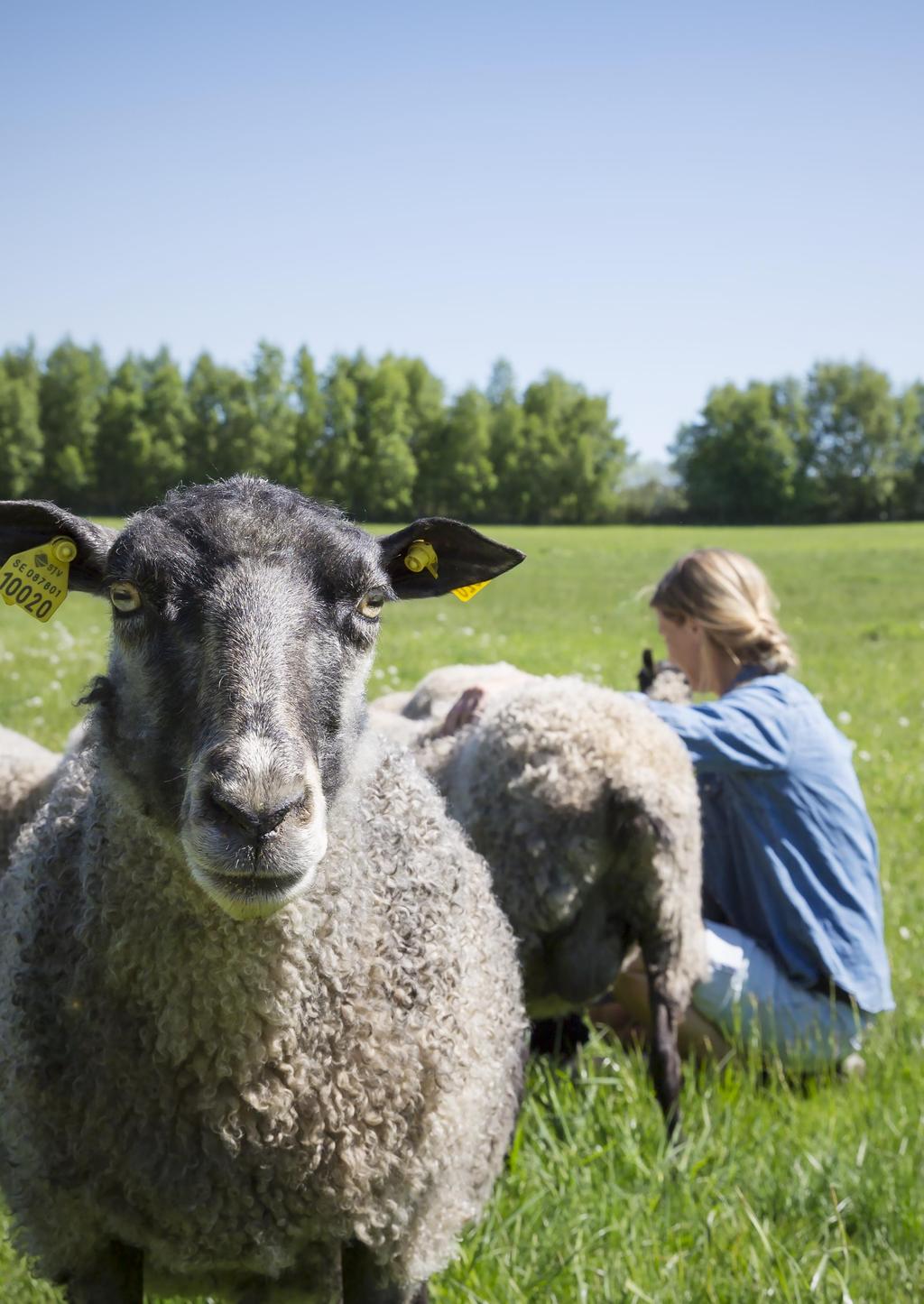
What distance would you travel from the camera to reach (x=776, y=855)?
4.37m

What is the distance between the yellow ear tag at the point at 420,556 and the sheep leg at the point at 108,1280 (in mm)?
1726

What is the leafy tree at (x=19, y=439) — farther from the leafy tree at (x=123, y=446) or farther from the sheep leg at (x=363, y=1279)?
the sheep leg at (x=363, y=1279)

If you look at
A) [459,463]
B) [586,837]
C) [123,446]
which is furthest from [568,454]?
[586,837]

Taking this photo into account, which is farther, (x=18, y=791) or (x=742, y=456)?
(x=742, y=456)

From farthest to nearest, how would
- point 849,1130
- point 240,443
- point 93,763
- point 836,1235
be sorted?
1. point 240,443
2. point 849,1130
3. point 836,1235
4. point 93,763

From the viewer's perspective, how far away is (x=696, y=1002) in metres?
4.39

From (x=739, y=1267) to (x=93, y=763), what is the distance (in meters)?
2.18

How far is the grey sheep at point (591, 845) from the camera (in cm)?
376

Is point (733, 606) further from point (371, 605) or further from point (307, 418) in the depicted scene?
point (307, 418)

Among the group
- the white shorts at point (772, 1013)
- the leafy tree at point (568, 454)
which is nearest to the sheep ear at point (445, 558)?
the white shorts at point (772, 1013)

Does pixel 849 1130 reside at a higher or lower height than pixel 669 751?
lower

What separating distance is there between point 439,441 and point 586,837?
7563 centimetres

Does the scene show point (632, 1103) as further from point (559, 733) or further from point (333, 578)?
point (333, 578)

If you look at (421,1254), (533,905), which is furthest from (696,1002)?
(421,1254)
